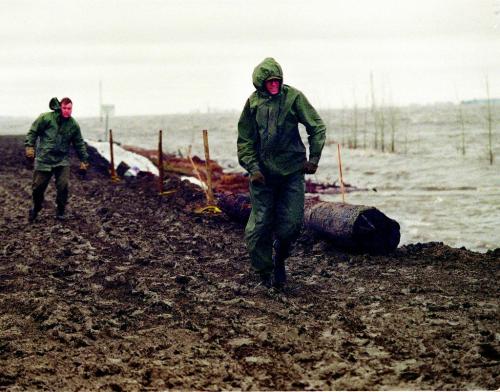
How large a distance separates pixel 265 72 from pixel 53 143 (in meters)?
5.06

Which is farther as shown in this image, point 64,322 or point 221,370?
point 64,322

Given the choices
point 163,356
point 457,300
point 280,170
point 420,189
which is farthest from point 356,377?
point 420,189

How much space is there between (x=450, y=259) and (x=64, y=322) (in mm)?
4303

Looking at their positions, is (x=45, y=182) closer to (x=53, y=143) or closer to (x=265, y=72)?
(x=53, y=143)

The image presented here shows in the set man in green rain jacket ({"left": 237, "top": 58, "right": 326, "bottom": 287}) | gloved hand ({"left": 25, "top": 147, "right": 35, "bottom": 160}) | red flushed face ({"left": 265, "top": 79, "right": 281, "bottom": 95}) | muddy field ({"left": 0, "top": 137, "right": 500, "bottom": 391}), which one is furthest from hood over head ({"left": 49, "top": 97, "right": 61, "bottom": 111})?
red flushed face ({"left": 265, "top": 79, "right": 281, "bottom": 95})

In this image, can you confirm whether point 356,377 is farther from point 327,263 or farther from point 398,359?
point 327,263

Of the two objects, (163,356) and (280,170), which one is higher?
(280,170)

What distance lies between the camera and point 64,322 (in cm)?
474

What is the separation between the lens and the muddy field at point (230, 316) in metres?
3.69

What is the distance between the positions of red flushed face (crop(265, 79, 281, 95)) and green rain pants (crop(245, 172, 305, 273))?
772 millimetres

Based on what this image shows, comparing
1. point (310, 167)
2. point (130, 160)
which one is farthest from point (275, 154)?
point (130, 160)

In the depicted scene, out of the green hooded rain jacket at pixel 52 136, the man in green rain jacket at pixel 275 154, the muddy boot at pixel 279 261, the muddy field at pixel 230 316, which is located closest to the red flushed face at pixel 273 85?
the man in green rain jacket at pixel 275 154

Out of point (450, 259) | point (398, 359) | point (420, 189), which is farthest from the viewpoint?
point (420, 189)

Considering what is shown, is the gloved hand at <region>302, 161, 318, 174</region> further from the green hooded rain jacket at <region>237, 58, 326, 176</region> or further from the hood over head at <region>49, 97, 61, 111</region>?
the hood over head at <region>49, 97, 61, 111</region>
